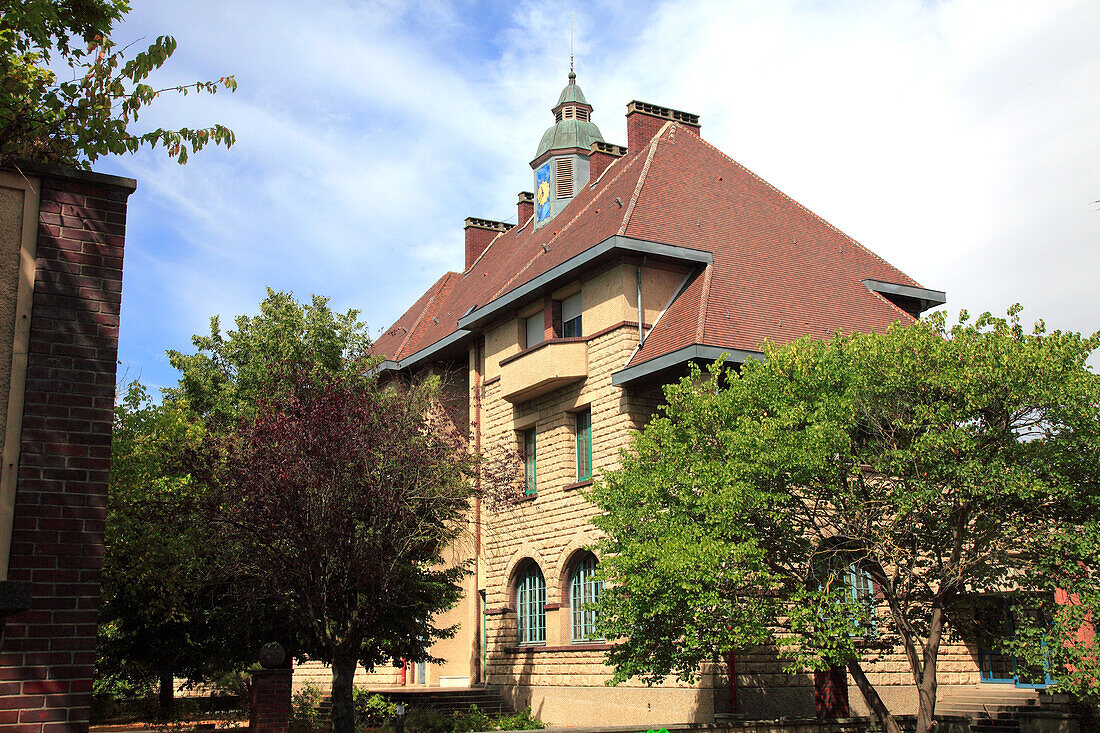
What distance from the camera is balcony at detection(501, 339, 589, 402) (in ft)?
75.2

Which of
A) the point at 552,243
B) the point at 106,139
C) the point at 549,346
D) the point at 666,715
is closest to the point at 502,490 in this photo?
the point at 549,346

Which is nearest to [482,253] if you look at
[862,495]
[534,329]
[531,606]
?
[534,329]

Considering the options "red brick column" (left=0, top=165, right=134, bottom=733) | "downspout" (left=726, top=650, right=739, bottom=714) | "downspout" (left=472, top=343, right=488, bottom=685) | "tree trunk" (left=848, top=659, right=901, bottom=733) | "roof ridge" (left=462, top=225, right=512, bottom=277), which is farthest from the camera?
"roof ridge" (left=462, top=225, right=512, bottom=277)

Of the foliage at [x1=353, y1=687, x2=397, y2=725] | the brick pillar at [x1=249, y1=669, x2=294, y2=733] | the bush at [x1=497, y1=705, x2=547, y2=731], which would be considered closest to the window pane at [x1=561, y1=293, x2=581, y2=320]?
the bush at [x1=497, y1=705, x2=547, y2=731]

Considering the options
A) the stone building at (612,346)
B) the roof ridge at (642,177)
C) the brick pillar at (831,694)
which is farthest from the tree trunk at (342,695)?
the roof ridge at (642,177)

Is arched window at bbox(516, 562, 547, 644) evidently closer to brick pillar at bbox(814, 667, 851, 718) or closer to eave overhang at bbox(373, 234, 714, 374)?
brick pillar at bbox(814, 667, 851, 718)

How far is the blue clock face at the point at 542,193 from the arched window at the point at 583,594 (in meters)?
12.3

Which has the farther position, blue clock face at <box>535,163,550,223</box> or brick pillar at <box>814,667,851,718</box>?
blue clock face at <box>535,163,550,223</box>

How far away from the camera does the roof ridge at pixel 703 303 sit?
20.3 metres

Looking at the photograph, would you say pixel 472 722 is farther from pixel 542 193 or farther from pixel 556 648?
pixel 542 193

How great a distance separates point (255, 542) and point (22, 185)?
413 inches

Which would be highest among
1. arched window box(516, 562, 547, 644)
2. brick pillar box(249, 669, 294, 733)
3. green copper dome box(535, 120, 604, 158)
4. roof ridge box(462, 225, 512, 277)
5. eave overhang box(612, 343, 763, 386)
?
green copper dome box(535, 120, 604, 158)

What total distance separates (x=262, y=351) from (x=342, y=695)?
1088 cm

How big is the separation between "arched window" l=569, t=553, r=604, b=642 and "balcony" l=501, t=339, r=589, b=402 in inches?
160
